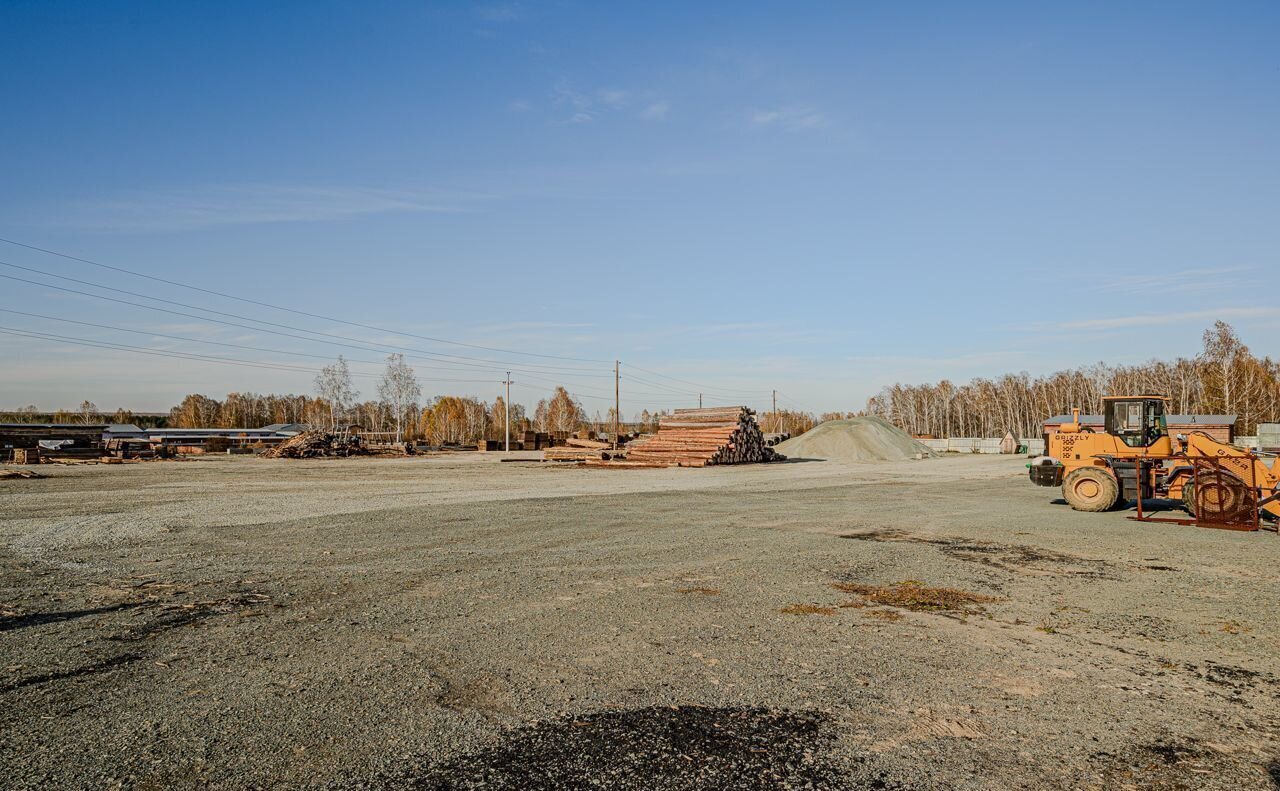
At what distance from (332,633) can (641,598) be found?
2966 millimetres

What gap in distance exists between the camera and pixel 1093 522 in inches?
561

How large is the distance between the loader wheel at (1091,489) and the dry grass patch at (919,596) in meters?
10.0

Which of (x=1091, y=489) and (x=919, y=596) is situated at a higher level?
(x=1091, y=489)

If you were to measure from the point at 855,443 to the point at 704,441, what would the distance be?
52.2 ft

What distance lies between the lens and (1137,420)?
55.9 ft

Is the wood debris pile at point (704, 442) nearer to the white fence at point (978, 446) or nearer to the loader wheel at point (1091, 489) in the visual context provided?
the loader wheel at point (1091, 489)

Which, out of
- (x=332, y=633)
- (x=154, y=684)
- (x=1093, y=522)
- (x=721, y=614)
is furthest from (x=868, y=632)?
(x=1093, y=522)

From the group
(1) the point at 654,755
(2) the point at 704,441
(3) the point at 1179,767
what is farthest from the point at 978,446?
(1) the point at 654,755

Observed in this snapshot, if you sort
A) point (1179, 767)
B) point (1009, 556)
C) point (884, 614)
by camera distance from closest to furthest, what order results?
point (1179, 767) → point (884, 614) → point (1009, 556)

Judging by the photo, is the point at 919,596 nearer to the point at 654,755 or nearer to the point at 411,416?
the point at 654,755

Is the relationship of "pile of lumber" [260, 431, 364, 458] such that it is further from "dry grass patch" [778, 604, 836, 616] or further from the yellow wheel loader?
"dry grass patch" [778, 604, 836, 616]

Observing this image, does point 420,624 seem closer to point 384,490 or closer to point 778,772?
point 778,772

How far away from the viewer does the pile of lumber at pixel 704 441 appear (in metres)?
33.9

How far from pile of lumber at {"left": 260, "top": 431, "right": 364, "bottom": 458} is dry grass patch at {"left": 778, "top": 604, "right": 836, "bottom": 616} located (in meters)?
41.5
